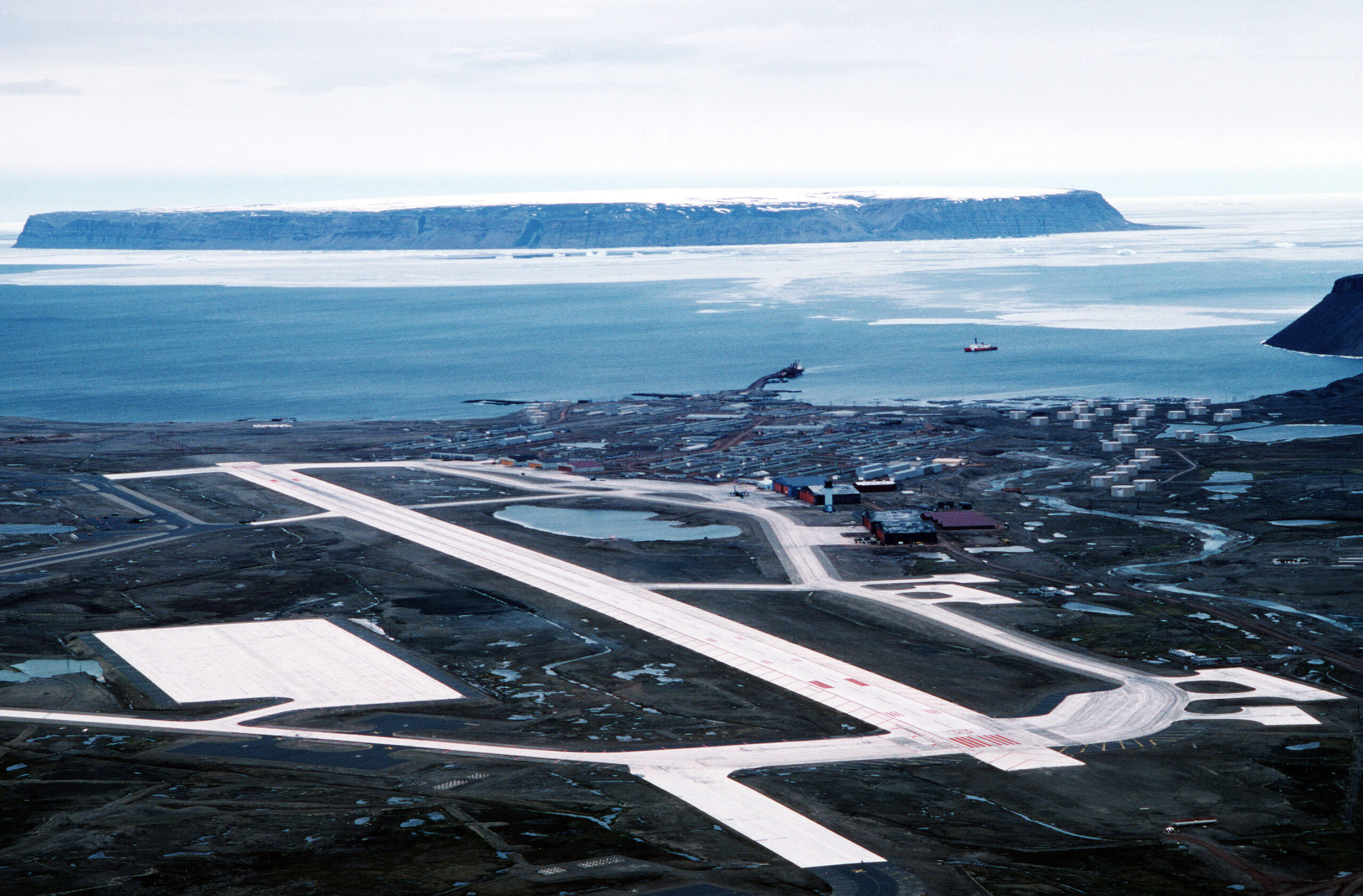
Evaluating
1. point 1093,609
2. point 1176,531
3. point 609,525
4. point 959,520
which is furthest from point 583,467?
point 1093,609

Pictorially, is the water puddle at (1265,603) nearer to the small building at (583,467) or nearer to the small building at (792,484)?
the small building at (792,484)

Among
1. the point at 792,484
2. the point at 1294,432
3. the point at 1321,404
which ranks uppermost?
the point at 1321,404

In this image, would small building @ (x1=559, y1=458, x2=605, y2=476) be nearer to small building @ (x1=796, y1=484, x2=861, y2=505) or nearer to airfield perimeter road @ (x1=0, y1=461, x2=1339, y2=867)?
small building @ (x1=796, y1=484, x2=861, y2=505)

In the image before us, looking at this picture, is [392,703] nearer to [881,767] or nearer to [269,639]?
[269,639]

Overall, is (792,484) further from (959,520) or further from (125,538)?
(125,538)

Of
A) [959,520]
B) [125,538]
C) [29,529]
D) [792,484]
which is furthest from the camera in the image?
[792,484]
